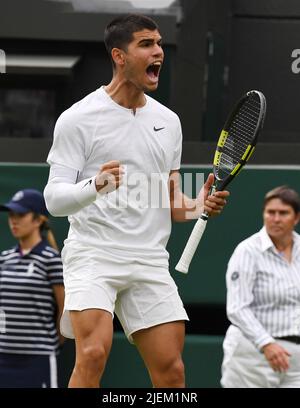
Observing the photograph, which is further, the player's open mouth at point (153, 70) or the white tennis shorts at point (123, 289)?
the player's open mouth at point (153, 70)

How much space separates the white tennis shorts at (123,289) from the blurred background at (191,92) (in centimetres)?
250

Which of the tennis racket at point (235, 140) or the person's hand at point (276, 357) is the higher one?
the tennis racket at point (235, 140)

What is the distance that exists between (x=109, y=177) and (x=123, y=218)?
1.20ft

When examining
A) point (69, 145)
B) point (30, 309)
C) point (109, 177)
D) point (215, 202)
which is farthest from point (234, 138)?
point (30, 309)

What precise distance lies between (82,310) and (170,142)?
0.80m

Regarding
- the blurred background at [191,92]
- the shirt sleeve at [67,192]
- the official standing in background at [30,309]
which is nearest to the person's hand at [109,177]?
the shirt sleeve at [67,192]

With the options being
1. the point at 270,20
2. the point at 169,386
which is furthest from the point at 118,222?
the point at 270,20

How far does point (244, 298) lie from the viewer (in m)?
6.24

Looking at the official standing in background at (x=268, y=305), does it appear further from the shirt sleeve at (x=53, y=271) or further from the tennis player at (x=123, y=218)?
the tennis player at (x=123, y=218)

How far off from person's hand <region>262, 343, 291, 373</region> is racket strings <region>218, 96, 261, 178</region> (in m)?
1.28

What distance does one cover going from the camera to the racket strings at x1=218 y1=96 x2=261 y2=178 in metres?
5.14

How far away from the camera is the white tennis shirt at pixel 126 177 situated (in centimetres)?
464

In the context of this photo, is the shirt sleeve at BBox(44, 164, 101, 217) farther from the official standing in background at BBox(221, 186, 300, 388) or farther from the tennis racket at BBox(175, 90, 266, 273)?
the official standing in background at BBox(221, 186, 300, 388)

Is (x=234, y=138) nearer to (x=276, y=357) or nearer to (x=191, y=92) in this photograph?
(x=276, y=357)
